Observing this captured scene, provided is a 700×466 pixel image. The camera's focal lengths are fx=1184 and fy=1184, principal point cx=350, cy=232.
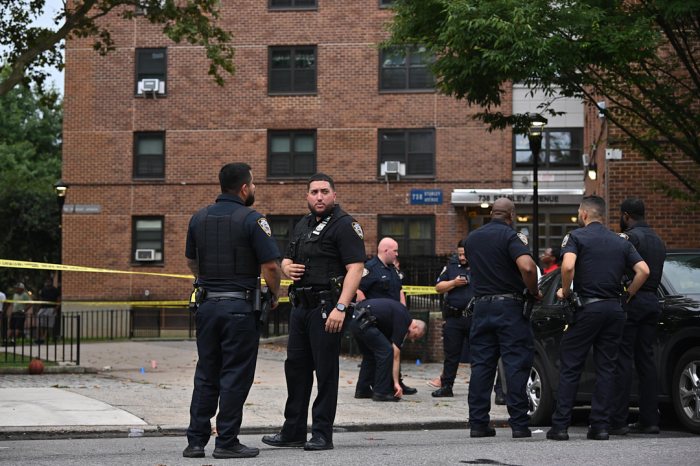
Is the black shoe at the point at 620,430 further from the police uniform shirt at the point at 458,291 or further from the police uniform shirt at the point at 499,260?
the police uniform shirt at the point at 458,291

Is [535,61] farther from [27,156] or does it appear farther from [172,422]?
[27,156]

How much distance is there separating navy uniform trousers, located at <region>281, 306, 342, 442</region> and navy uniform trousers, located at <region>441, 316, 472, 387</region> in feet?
17.7

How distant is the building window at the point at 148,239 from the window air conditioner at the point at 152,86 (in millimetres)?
3742

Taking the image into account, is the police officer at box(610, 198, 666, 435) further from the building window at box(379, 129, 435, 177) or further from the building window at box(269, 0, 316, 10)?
the building window at box(269, 0, 316, 10)

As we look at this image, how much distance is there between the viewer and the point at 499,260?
31.2ft

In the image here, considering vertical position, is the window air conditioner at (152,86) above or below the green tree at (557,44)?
above

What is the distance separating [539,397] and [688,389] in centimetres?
157

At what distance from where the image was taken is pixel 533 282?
370 inches

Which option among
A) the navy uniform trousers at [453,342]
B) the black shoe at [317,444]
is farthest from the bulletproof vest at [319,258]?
the navy uniform trousers at [453,342]

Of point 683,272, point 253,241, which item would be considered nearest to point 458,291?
point 683,272

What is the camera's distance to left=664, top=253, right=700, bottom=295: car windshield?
35.3 ft

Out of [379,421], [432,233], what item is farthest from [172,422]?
[432,233]

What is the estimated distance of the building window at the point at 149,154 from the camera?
115ft

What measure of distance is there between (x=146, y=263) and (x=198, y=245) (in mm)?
27108
